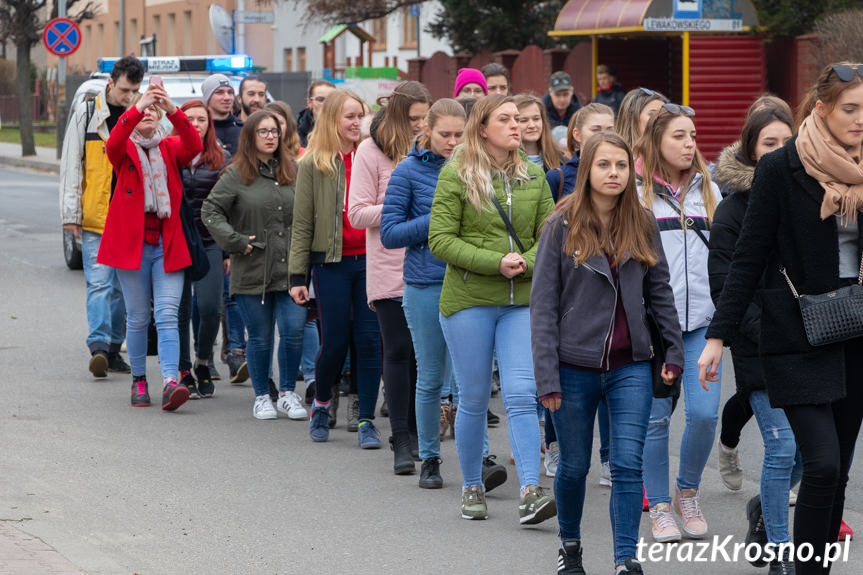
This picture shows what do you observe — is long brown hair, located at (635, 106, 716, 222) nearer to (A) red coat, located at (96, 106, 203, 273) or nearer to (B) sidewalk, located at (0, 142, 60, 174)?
(A) red coat, located at (96, 106, 203, 273)

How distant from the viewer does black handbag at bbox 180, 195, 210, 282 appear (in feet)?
30.4

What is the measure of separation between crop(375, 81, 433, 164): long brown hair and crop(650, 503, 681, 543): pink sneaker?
8.18 feet

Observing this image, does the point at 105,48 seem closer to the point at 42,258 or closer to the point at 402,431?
the point at 42,258

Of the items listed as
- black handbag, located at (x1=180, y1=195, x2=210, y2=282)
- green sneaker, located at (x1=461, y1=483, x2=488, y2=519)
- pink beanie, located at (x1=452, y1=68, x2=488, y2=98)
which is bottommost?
green sneaker, located at (x1=461, y1=483, x2=488, y2=519)

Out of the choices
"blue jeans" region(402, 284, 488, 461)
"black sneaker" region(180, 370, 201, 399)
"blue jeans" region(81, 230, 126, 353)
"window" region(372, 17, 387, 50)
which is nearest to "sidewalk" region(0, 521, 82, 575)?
"blue jeans" region(402, 284, 488, 461)

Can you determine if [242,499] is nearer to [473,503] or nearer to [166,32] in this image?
[473,503]

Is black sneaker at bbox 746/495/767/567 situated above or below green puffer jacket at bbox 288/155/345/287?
below

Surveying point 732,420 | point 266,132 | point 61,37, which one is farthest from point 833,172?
point 61,37

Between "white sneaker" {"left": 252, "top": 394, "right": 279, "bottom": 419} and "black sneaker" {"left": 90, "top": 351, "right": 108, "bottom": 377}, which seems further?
"black sneaker" {"left": 90, "top": 351, "right": 108, "bottom": 377}

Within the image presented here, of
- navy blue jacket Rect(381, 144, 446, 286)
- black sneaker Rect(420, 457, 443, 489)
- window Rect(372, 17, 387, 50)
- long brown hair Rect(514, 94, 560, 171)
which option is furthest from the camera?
window Rect(372, 17, 387, 50)

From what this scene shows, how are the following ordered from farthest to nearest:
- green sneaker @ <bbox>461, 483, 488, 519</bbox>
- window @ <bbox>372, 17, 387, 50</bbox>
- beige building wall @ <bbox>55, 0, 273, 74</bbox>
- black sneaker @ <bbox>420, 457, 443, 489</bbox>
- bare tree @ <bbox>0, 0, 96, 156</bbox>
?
beige building wall @ <bbox>55, 0, 273, 74</bbox> → window @ <bbox>372, 17, 387, 50</bbox> → bare tree @ <bbox>0, 0, 96, 156</bbox> → black sneaker @ <bbox>420, 457, 443, 489</bbox> → green sneaker @ <bbox>461, 483, 488, 519</bbox>

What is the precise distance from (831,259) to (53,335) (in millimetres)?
Result: 8643

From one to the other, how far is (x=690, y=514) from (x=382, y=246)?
2.31m

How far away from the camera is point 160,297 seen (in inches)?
362
